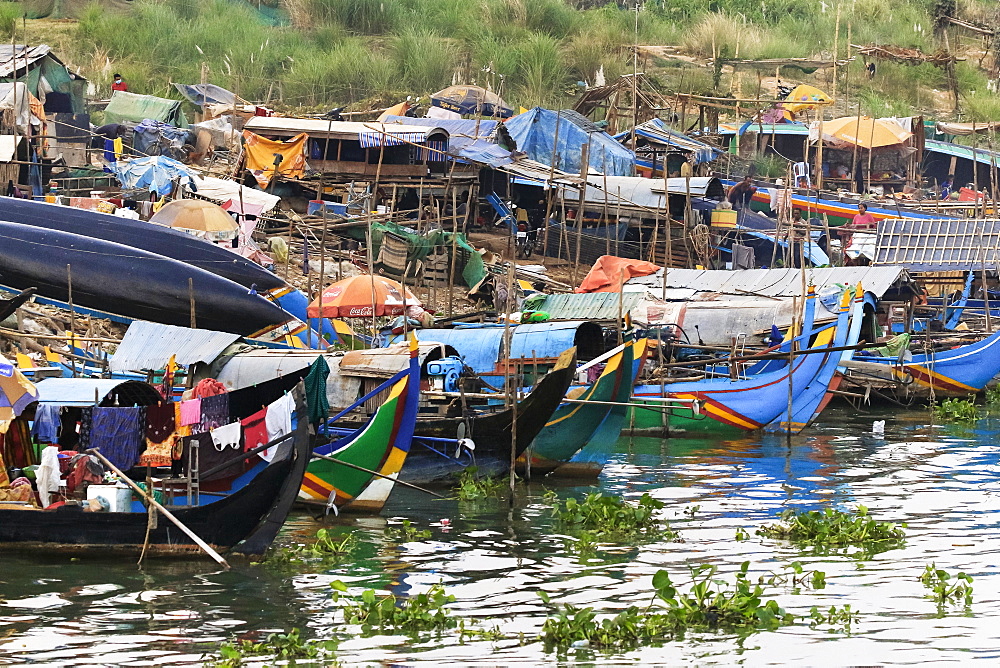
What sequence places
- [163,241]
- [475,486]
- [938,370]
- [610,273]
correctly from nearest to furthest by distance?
1. [475,486]
2. [938,370]
3. [163,241]
4. [610,273]

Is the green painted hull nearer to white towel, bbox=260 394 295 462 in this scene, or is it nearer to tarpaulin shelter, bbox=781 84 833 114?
white towel, bbox=260 394 295 462

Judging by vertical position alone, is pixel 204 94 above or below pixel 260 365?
above

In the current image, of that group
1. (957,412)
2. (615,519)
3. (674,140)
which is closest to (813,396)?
(957,412)

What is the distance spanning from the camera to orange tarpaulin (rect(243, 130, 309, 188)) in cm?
2712

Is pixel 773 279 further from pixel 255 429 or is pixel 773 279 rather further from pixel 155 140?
pixel 155 140

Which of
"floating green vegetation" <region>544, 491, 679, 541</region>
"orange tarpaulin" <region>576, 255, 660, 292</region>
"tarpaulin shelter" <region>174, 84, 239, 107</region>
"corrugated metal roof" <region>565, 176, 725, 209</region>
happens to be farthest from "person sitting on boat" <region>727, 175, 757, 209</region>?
"floating green vegetation" <region>544, 491, 679, 541</region>

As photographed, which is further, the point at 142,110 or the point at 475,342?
the point at 142,110

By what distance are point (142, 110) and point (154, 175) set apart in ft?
20.1

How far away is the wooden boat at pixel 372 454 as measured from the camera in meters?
12.8

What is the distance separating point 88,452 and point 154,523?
30.6 inches

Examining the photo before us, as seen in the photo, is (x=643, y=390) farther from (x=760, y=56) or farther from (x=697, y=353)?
(x=760, y=56)

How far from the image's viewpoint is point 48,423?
1228 cm

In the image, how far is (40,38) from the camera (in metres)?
38.2

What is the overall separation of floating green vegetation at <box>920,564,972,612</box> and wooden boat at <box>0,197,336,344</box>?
11260 millimetres
